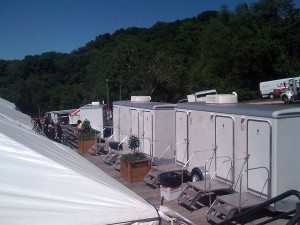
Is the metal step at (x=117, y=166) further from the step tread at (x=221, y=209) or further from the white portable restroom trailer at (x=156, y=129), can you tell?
the step tread at (x=221, y=209)

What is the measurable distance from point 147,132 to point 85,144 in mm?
6229

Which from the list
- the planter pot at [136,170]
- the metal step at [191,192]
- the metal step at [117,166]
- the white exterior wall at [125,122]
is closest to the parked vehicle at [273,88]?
the white exterior wall at [125,122]

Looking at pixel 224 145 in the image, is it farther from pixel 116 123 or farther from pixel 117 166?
pixel 116 123

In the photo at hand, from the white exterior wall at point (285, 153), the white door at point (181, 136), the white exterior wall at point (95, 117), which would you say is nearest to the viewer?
the white exterior wall at point (285, 153)

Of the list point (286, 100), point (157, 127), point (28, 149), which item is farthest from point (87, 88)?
point (28, 149)

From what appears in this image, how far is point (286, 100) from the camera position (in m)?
34.8

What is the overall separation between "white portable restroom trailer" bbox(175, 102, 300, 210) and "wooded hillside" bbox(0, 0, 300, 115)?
26.1 m

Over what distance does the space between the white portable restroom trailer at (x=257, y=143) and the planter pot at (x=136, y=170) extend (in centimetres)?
263

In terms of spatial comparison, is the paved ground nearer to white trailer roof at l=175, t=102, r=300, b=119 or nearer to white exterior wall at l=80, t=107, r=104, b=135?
white trailer roof at l=175, t=102, r=300, b=119

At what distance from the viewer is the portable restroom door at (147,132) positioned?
48.0ft

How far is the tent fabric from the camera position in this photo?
9.93ft

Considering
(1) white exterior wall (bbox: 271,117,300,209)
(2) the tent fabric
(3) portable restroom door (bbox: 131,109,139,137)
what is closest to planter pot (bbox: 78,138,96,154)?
(3) portable restroom door (bbox: 131,109,139,137)

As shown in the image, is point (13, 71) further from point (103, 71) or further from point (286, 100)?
point (286, 100)

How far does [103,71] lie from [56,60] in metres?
69.8
